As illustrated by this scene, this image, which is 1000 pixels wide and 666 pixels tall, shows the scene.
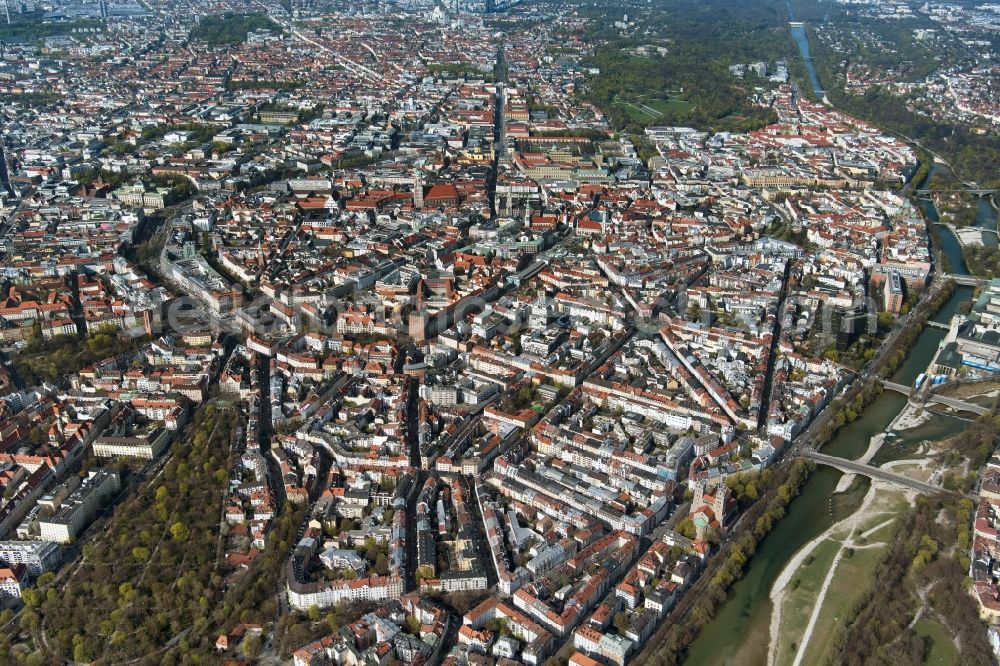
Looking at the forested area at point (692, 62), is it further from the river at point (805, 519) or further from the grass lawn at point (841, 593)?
the grass lawn at point (841, 593)

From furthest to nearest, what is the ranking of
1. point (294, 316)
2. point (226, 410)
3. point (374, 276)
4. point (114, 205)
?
point (114, 205)
point (374, 276)
point (294, 316)
point (226, 410)

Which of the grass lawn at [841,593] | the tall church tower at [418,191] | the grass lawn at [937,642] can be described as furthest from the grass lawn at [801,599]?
the tall church tower at [418,191]

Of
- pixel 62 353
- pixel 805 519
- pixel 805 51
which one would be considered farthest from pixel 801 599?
pixel 805 51

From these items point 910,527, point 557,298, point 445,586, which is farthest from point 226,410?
point 910,527

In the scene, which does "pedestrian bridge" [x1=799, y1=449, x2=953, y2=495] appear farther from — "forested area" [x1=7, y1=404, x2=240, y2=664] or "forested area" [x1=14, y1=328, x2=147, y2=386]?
"forested area" [x1=14, y1=328, x2=147, y2=386]

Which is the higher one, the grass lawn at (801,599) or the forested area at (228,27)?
the forested area at (228,27)

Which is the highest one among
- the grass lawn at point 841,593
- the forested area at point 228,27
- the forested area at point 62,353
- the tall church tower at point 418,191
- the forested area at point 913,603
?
the forested area at point 228,27

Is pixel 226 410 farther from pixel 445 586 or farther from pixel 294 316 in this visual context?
pixel 445 586

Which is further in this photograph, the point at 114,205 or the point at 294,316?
the point at 114,205
